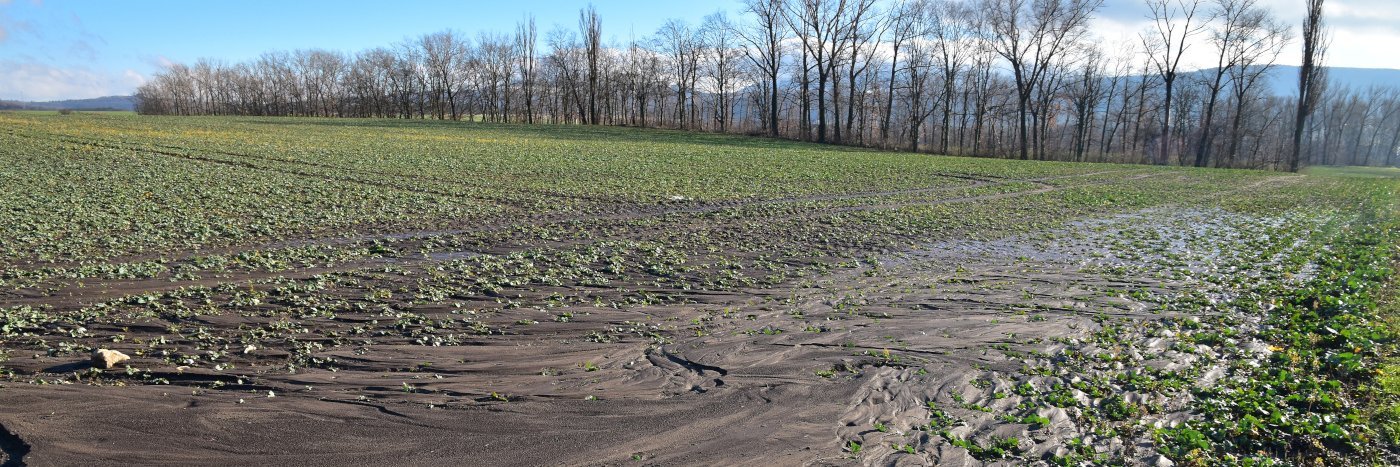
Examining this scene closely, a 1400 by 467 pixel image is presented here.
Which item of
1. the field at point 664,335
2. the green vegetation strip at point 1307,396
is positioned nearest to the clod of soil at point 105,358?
the field at point 664,335

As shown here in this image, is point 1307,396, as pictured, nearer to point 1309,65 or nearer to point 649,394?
point 649,394

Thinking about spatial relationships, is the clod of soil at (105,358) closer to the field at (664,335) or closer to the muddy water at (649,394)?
the field at (664,335)

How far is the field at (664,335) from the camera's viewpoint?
4934 millimetres

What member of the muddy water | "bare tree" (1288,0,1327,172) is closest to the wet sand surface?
the muddy water

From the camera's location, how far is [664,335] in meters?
7.12

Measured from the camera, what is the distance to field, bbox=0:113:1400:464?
16.2 ft

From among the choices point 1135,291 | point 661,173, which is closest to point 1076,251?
point 1135,291

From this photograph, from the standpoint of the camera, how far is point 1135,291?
9344mm

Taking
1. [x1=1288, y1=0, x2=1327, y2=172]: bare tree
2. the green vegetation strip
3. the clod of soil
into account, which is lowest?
the green vegetation strip

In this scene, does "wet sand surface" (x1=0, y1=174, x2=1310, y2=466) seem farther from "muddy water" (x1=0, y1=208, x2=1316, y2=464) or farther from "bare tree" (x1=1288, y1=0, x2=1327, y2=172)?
"bare tree" (x1=1288, y1=0, x2=1327, y2=172)

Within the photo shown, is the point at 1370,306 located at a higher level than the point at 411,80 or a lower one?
lower

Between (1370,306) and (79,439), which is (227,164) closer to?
(79,439)

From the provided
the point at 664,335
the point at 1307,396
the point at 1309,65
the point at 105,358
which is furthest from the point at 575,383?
the point at 1309,65

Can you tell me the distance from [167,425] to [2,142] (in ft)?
97.1
